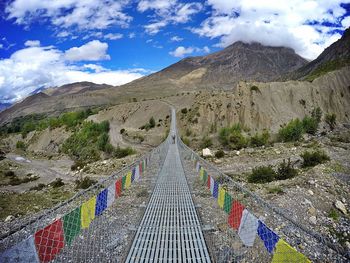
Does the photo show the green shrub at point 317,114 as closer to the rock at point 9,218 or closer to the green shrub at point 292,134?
the green shrub at point 292,134

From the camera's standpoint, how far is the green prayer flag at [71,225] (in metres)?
5.33

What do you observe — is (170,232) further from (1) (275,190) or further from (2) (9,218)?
(2) (9,218)

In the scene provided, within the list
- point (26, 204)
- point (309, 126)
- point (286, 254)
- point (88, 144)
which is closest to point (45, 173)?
point (88, 144)

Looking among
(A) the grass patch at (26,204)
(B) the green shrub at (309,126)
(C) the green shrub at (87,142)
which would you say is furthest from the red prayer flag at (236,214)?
(C) the green shrub at (87,142)

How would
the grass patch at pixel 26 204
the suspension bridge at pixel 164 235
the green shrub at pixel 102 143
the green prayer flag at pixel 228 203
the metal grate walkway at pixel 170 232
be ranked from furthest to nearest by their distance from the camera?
the green shrub at pixel 102 143, the grass patch at pixel 26 204, the metal grate walkway at pixel 170 232, the green prayer flag at pixel 228 203, the suspension bridge at pixel 164 235

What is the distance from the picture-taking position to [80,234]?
845 cm

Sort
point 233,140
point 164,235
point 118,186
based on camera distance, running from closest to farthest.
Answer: point 164,235, point 118,186, point 233,140

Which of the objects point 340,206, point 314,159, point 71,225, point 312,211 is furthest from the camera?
point 314,159

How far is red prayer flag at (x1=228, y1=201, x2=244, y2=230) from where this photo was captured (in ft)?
19.2

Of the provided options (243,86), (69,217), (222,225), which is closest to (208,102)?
(243,86)

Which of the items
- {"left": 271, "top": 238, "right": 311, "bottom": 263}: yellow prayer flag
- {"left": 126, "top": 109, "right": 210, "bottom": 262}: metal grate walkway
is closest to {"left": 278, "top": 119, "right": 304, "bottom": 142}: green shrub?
{"left": 126, "top": 109, "right": 210, "bottom": 262}: metal grate walkway

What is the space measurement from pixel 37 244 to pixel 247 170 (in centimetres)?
1678

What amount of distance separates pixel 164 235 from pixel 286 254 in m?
4.51

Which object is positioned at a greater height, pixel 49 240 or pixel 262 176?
pixel 49 240
